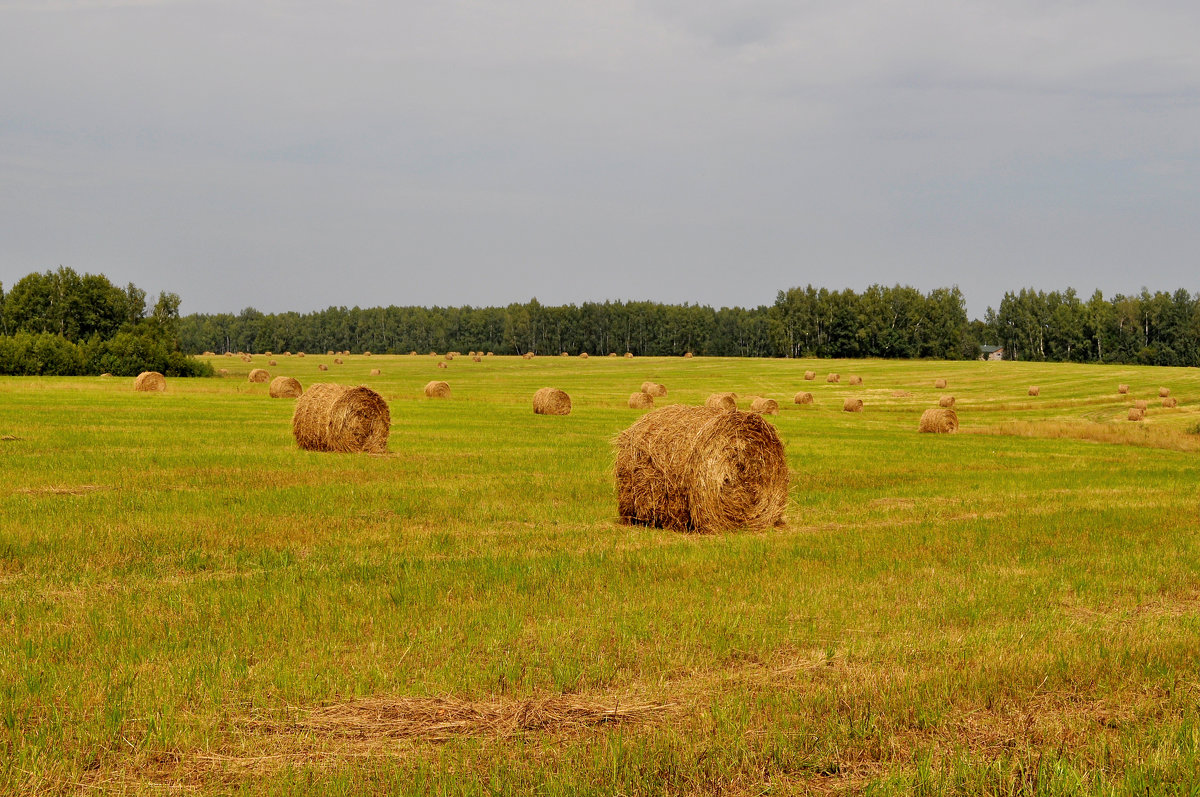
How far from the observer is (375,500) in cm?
1759

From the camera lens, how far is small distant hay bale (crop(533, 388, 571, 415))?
49094 millimetres

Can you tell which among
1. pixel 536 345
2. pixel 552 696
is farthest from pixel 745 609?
pixel 536 345

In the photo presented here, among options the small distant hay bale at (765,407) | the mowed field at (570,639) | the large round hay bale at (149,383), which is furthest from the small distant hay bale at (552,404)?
the mowed field at (570,639)

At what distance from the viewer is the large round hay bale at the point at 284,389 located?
5588cm

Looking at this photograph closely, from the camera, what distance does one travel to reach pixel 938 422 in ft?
144

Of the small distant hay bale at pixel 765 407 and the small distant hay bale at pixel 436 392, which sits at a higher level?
the small distant hay bale at pixel 436 392

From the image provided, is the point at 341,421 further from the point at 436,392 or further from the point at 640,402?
the point at 436,392

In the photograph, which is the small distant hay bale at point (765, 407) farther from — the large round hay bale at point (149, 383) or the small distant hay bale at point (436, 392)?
the large round hay bale at point (149, 383)

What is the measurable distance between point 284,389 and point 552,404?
56.6 feet

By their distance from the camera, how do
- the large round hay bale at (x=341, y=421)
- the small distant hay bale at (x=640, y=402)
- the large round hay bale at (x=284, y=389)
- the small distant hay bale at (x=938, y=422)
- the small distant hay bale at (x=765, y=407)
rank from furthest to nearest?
Result: 1. the small distant hay bale at (x=640, y=402)
2. the small distant hay bale at (x=765, y=407)
3. the large round hay bale at (x=284, y=389)
4. the small distant hay bale at (x=938, y=422)
5. the large round hay bale at (x=341, y=421)

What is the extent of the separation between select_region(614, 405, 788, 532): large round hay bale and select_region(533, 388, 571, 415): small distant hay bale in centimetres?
3188

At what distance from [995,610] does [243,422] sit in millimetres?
31338

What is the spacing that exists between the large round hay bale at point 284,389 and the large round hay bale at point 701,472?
140ft

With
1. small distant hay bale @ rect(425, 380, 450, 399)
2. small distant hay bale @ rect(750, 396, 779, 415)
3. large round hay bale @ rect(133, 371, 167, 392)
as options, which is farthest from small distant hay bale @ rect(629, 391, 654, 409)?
large round hay bale @ rect(133, 371, 167, 392)
